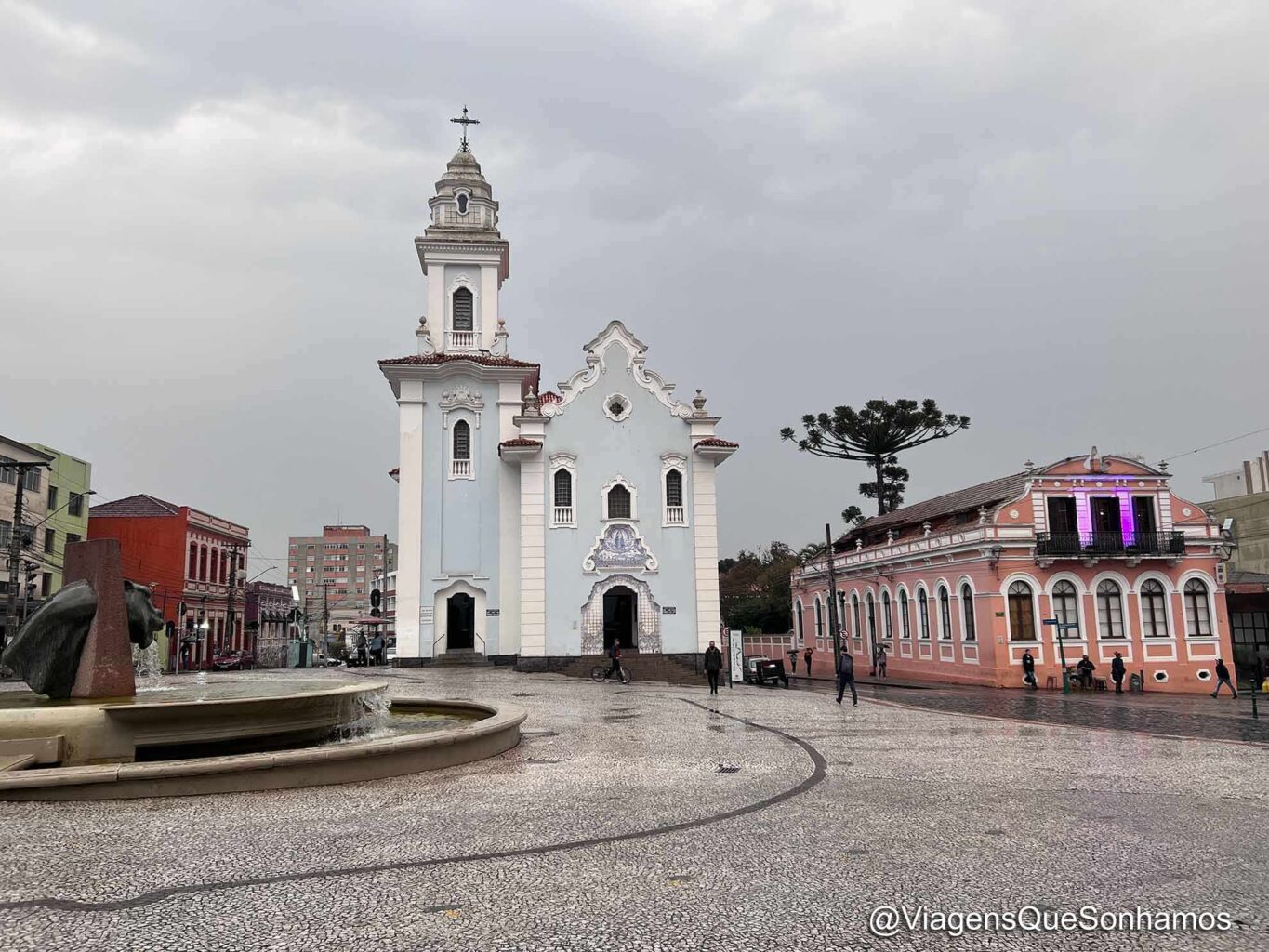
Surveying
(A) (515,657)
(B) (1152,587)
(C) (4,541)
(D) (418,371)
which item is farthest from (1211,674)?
(C) (4,541)

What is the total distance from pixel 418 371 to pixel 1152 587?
27940 millimetres

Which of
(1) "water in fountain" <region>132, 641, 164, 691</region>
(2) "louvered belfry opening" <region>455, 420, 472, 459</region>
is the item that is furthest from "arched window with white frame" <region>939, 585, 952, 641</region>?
(1) "water in fountain" <region>132, 641, 164, 691</region>

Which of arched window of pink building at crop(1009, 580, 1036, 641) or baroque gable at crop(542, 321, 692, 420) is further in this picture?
baroque gable at crop(542, 321, 692, 420)

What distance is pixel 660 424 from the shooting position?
33531mm

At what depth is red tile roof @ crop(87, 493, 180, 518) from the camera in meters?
51.0

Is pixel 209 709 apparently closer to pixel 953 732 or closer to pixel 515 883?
pixel 515 883

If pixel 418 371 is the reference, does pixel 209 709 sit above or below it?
below

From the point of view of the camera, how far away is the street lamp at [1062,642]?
27.3 m

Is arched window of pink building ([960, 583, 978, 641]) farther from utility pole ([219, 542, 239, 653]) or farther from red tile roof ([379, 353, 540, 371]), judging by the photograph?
utility pole ([219, 542, 239, 653])

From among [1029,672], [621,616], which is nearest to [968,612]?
[1029,672]

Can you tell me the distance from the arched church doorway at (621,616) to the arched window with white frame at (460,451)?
283 inches

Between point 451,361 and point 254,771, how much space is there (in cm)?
2615

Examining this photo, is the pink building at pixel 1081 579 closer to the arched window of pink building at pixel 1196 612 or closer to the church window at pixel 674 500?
the arched window of pink building at pixel 1196 612

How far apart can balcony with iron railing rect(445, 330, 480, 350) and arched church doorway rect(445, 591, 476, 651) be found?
10225 mm
